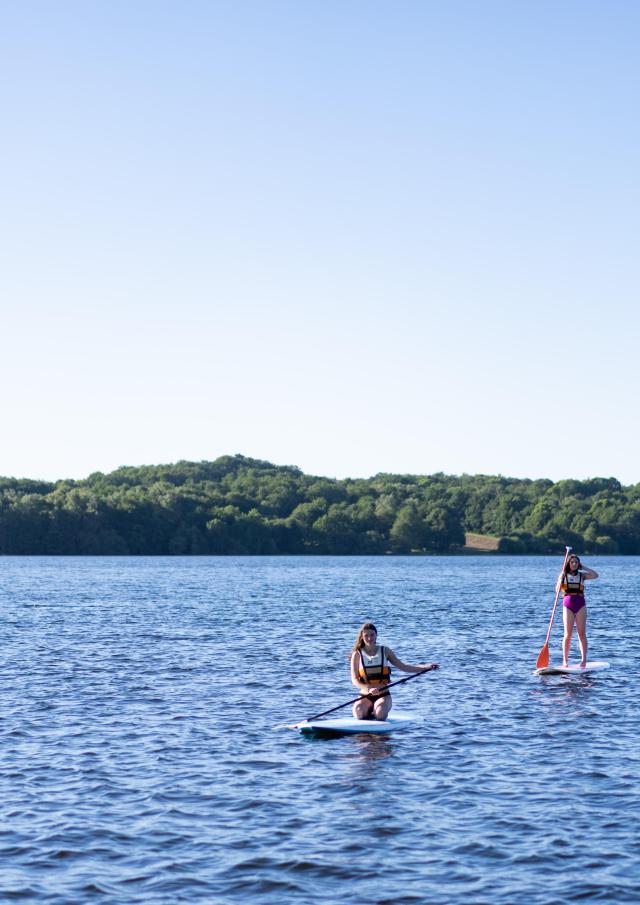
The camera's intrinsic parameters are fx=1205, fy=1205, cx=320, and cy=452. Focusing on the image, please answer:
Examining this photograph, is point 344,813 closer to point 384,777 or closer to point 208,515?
point 384,777

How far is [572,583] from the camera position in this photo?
2809 cm

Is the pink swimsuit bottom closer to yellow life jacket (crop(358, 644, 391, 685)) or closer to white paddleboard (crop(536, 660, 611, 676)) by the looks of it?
white paddleboard (crop(536, 660, 611, 676))

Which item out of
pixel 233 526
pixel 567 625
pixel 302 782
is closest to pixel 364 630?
pixel 302 782

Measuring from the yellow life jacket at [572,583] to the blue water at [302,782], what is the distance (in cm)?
208

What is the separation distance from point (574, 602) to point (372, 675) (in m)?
8.71

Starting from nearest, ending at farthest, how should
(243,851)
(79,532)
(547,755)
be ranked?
(243,851) → (547,755) → (79,532)

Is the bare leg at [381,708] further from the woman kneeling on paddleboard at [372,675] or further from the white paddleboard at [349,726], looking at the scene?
the white paddleboard at [349,726]

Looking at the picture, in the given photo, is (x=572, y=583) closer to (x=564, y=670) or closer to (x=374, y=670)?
(x=564, y=670)

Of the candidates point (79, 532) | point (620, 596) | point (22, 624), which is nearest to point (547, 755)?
point (22, 624)

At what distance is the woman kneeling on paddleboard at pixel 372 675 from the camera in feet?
69.7

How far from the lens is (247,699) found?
81.7 feet

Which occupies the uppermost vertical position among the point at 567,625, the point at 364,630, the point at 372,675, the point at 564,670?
the point at 364,630

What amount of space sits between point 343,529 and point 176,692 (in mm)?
164649

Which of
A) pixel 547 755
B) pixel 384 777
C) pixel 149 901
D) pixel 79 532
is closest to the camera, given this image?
pixel 149 901
